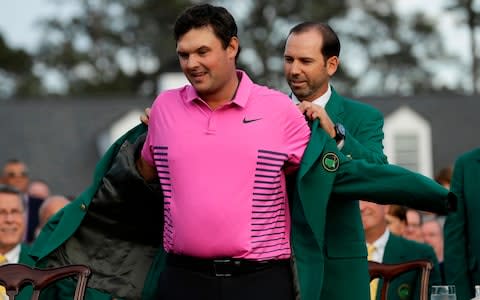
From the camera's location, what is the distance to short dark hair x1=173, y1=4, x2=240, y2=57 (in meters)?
5.05

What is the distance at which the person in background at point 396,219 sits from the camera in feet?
33.6

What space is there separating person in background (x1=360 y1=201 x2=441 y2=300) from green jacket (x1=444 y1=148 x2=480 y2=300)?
0.26 meters

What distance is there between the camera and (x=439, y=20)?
60531 mm

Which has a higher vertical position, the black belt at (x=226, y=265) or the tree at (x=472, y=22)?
the tree at (x=472, y=22)

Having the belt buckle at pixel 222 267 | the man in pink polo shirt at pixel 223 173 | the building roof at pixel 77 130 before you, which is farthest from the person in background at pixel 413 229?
the building roof at pixel 77 130

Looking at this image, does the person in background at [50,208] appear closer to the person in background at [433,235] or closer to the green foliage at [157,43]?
the person in background at [433,235]

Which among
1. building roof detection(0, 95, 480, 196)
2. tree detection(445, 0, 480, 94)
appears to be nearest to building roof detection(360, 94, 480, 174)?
building roof detection(0, 95, 480, 196)

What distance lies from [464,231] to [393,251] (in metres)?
0.81

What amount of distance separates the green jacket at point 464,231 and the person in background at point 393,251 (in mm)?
259

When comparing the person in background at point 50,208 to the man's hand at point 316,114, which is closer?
the man's hand at point 316,114

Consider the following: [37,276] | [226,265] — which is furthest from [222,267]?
[37,276]

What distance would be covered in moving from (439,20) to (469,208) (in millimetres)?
53836

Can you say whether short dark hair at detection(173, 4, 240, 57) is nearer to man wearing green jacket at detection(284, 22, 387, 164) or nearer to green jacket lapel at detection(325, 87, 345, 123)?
man wearing green jacket at detection(284, 22, 387, 164)

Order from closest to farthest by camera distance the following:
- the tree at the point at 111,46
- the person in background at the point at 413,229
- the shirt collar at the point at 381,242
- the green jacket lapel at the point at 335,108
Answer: the green jacket lapel at the point at 335,108 → the shirt collar at the point at 381,242 → the person in background at the point at 413,229 → the tree at the point at 111,46
